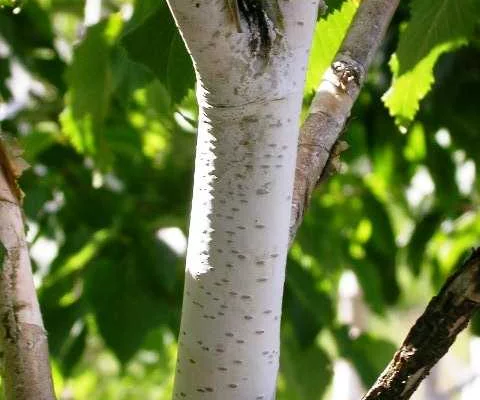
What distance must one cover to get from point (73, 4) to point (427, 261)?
2.69 feet

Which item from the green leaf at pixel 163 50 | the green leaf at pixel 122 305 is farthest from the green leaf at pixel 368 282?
the green leaf at pixel 163 50

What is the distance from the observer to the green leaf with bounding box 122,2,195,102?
612mm

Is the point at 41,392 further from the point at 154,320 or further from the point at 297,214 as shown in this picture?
the point at 154,320

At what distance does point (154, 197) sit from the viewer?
4.72 ft

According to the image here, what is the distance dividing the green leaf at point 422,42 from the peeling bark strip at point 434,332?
30 cm

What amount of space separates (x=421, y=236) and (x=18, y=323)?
1.13 m

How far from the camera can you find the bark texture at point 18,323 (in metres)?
0.52

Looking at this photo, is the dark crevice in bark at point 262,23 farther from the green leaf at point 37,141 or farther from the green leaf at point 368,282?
the green leaf at point 368,282

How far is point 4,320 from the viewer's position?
0.53 meters

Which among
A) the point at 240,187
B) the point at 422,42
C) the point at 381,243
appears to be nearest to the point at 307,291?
the point at 381,243

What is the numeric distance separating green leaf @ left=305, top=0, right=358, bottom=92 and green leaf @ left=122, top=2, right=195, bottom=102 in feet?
0.34

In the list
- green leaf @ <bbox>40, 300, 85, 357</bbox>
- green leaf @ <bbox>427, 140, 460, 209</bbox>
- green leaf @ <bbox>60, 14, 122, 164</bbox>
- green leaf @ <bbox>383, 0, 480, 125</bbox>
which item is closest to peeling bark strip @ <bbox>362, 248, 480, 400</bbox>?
green leaf @ <bbox>383, 0, 480, 125</bbox>

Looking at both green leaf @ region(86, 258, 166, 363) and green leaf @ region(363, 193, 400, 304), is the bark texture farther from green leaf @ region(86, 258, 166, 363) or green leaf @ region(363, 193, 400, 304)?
green leaf @ region(363, 193, 400, 304)

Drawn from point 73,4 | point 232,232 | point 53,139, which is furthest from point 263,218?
point 73,4
